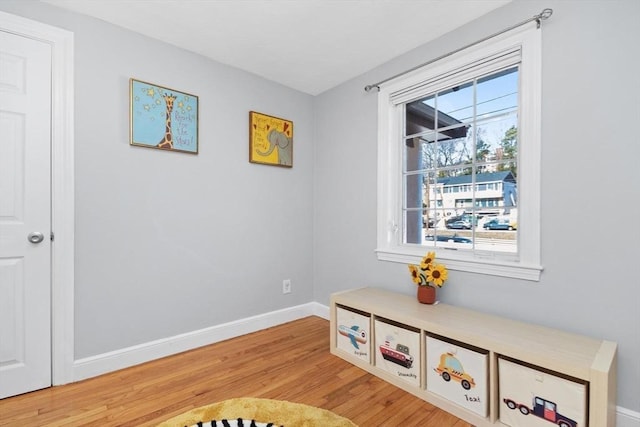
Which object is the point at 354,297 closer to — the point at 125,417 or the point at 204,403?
the point at 204,403

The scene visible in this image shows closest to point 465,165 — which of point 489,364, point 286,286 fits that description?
point 489,364

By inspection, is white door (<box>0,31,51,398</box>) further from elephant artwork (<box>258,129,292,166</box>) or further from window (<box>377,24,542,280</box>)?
window (<box>377,24,542,280</box>)

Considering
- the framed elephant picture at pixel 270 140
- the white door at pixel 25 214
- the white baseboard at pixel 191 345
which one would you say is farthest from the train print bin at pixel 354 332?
the white door at pixel 25 214

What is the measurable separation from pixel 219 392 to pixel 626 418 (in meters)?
2.09

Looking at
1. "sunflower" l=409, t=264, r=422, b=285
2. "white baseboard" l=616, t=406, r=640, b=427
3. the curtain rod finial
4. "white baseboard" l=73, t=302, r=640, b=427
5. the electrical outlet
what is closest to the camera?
"white baseboard" l=616, t=406, r=640, b=427

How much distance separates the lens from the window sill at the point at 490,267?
5.82ft

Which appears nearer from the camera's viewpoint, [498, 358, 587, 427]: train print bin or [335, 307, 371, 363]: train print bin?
[498, 358, 587, 427]: train print bin

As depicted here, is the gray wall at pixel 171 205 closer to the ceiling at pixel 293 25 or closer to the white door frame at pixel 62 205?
the white door frame at pixel 62 205

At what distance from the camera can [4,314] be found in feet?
5.83

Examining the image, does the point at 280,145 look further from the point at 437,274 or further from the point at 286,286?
the point at 437,274

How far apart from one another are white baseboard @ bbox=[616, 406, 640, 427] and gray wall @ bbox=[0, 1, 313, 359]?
2.34 metres

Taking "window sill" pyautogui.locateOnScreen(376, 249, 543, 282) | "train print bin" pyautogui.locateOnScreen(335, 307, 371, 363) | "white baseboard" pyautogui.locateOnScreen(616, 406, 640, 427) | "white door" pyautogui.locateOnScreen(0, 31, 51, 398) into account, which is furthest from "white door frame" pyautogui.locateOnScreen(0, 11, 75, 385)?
"white baseboard" pyautogui.locateOnScreen(616, 406, 640, 427)

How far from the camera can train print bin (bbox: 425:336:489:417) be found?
1.56m

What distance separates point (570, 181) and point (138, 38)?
2876 mm
